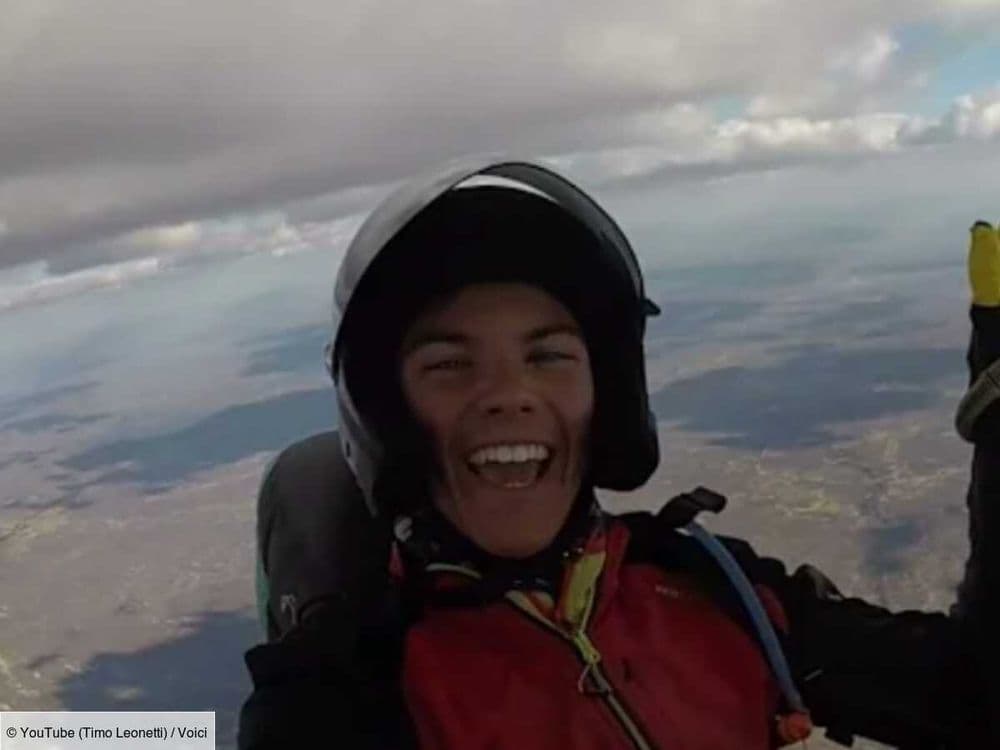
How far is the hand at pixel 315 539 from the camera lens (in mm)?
1404

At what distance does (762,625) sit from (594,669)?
21cm

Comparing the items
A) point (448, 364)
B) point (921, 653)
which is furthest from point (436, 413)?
point (921, 653)

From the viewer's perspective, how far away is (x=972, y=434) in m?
1.34

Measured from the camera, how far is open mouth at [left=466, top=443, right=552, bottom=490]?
4.14 ft

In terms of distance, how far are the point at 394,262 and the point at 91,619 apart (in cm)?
7642

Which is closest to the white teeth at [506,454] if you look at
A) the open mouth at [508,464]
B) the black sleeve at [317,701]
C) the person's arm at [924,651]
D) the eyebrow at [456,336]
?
the open mouth at [508,464]

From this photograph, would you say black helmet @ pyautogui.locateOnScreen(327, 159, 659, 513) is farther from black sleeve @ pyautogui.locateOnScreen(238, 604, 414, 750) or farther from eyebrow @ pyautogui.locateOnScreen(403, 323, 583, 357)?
black sleeve @ pyautogui.locateOnScreen(238, 604, 414, 750)

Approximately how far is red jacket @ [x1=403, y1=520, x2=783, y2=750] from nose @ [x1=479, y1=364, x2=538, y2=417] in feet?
0.64

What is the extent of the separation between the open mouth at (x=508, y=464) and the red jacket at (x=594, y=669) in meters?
0.12

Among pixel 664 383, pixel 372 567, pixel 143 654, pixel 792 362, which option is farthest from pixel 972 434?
pixel 792 362

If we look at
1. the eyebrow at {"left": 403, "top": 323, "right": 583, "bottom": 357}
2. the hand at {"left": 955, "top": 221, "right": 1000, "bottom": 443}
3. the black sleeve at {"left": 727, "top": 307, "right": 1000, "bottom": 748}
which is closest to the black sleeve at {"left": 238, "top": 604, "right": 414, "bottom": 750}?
the eyebrow at {"left": 403, "top": 323, "right": 583, "bottom": 357}

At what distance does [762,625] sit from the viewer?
1.30 m

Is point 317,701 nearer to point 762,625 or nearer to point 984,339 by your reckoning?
point 762,625

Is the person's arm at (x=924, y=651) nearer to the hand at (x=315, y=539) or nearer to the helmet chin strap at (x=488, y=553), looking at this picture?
the helmet chin strap at (x=488, y=553)
